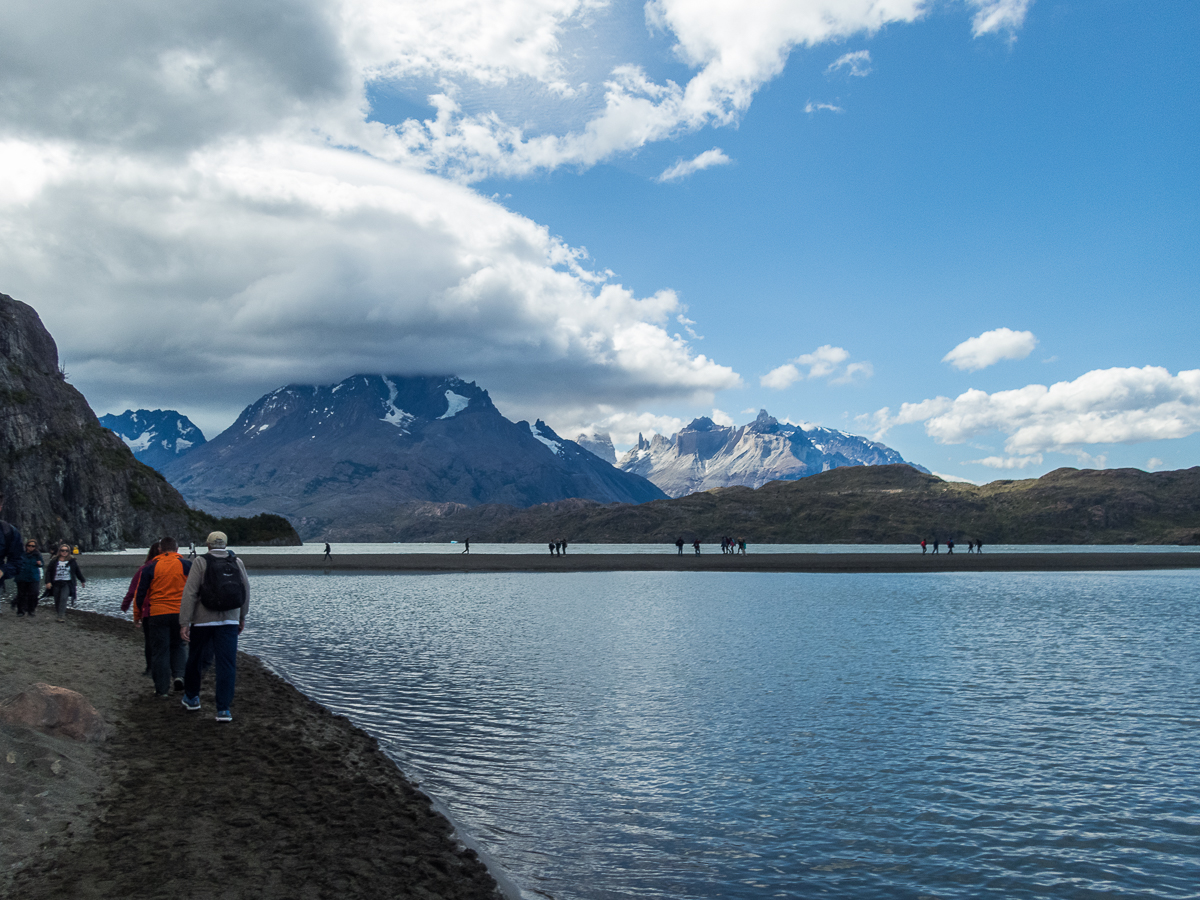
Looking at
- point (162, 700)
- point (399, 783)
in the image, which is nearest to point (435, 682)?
point (162, 700)

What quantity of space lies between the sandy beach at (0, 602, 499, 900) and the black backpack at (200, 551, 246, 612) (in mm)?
2492

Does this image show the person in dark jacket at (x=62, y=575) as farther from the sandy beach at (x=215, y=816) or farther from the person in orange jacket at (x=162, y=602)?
the sandy beach at (x=215, y=816)

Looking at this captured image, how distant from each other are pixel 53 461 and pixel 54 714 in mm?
191843

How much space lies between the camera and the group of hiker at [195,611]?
14648mm

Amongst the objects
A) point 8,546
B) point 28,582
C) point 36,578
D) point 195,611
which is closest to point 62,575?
point 36,578

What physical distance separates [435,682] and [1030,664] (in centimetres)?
2008

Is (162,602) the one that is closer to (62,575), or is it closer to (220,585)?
(220,585)

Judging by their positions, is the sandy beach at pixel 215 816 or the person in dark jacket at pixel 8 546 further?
the person in dark jacket at pixel 8 546

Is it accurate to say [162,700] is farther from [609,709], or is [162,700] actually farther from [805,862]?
[805,862]

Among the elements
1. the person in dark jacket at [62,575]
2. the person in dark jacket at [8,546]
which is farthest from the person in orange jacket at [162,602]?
the person in dark jacket at [62,575]

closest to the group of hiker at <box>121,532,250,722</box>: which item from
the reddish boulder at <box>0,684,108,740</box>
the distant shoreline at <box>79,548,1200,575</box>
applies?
the reddish boulder at <box>0,684,108,740</box>

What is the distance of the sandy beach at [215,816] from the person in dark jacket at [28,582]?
1777cm

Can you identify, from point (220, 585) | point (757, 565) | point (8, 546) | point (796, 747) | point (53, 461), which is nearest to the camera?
point (220, 585)

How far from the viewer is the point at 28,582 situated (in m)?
31.1
